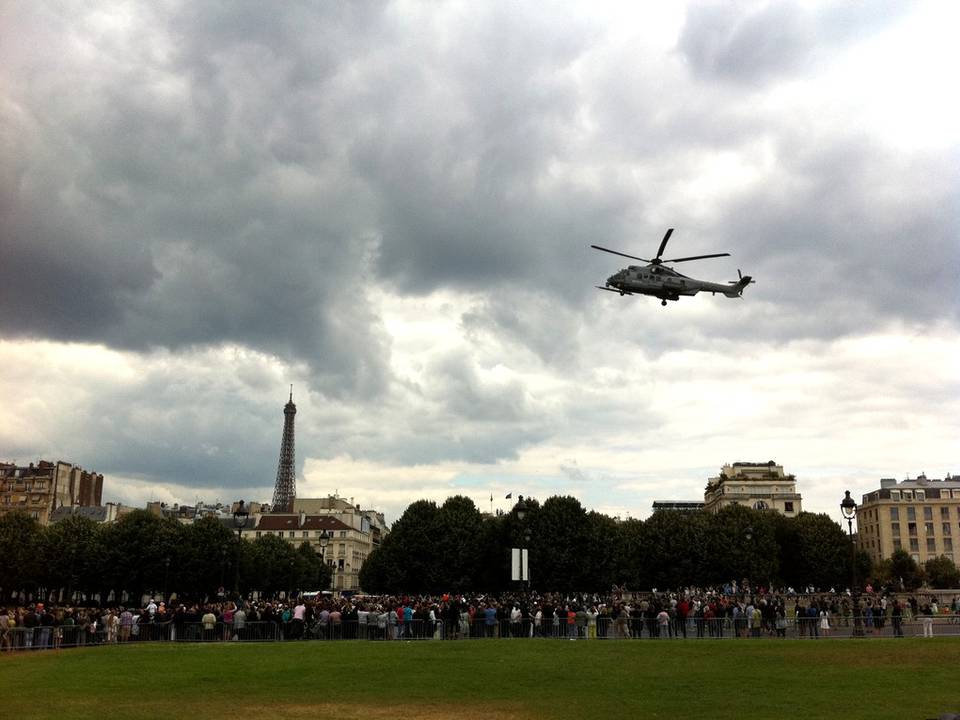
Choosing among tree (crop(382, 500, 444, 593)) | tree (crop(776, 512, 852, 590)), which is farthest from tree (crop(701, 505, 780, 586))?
tree (crop(382, 500, 444, 593))

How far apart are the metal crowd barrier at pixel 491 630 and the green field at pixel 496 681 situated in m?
4.37

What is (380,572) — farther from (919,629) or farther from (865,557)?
(919,629)

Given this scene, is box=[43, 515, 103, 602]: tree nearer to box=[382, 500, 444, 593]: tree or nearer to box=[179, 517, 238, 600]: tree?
box=[179, 517, 238, 600]: tree

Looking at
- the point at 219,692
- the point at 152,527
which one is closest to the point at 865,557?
the point at 152,527

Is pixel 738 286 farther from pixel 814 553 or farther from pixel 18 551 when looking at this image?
pixel 18 551

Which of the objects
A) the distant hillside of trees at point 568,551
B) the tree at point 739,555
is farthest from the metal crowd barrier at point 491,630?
the tree at point 739,555

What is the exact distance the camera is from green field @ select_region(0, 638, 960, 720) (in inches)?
766

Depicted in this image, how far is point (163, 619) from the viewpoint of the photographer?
139 ft

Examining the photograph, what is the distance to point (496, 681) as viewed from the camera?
24.7 metres

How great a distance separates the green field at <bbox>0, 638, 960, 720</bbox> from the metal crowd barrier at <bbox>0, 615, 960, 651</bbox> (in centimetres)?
437

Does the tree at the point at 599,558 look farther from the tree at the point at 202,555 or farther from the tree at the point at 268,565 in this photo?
the tree at the point at 268,565

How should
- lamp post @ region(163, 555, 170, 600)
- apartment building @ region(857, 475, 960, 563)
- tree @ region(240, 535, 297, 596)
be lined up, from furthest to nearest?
apartment building @ region(857, 475, 960, 563) < tree @ region(240, 535, 297, 596) < lamp post @ region(163, 555, 170, 600)

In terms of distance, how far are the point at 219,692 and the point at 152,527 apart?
77431 millimetres

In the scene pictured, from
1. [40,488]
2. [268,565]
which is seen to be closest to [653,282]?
[268,565]
